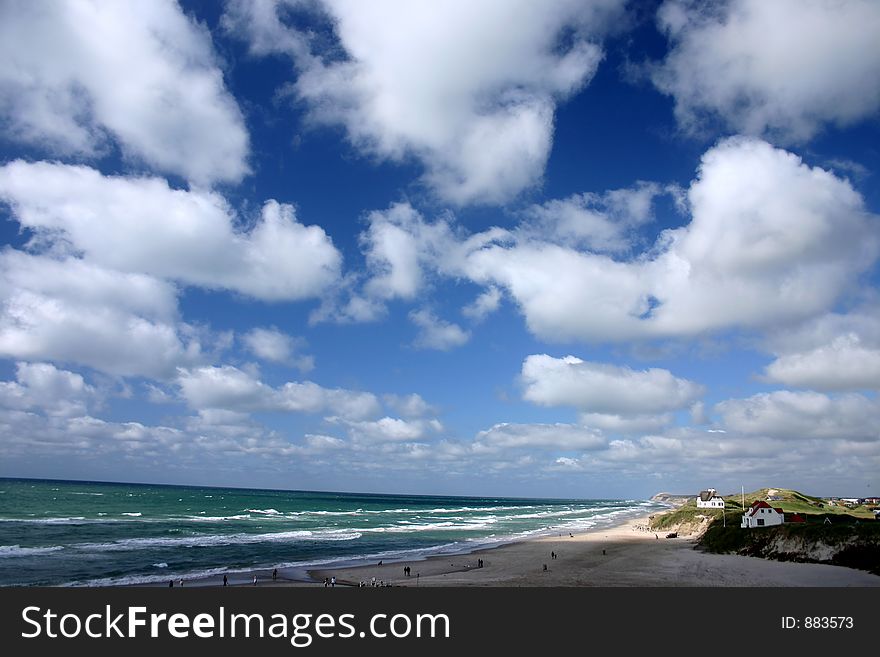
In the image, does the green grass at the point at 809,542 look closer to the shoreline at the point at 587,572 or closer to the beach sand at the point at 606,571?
the shoreline at the point at 587,572

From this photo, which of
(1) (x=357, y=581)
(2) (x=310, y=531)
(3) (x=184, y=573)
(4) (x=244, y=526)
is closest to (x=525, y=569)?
(1) (x=357, y=581)

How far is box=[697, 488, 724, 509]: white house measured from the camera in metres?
91.5

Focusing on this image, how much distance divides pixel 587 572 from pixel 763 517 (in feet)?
78.8

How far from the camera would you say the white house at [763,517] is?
2247 inches

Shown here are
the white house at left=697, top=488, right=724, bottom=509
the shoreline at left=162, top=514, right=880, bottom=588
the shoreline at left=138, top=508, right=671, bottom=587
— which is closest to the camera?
the shoreline at left=162, top=514, right=880, bottom=588

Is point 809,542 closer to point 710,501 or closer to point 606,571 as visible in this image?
point 606,571

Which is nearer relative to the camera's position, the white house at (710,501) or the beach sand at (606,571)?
the beach sand at (606,571)

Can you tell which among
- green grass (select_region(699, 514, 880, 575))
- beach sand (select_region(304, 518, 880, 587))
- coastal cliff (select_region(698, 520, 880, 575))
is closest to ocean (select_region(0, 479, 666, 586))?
beach sand (select_region(304, 518, 880, 587))

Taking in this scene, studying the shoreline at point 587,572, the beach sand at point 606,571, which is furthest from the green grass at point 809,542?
the beach sand at point 606,571

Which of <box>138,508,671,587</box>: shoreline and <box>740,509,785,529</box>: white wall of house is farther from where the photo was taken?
<box>740,509,785,529</box>: white wall of house

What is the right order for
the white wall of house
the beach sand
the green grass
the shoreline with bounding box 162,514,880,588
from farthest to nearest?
the white wall of house → the green grass → the beach sand → the shoreline with bounding box 162,514,880,588

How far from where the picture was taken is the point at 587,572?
153ft

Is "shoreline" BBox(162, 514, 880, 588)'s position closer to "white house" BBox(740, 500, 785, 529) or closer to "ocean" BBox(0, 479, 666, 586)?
"ocean" BBox(0, 479, 666, 586)
